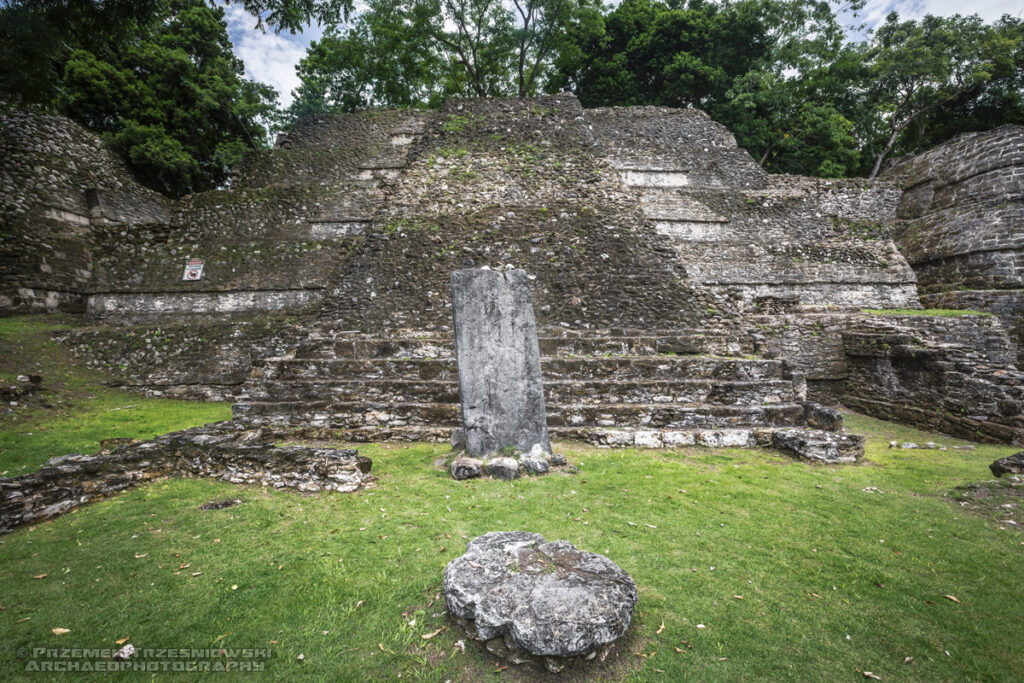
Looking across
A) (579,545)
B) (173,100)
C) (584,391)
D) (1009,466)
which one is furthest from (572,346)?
(173,100)

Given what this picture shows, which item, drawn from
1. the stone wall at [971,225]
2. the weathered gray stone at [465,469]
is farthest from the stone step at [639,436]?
the stone wall at [971,225]

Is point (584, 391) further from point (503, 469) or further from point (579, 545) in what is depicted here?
point (579, 545)

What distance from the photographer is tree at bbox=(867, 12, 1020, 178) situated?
14660mm

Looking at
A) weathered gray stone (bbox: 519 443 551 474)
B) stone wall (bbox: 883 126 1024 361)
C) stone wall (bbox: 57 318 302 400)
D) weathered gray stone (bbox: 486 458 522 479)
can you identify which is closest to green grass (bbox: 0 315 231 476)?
stone wall (bbox: 57 318 302 400)

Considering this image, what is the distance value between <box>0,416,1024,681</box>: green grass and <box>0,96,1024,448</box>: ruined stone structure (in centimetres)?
192

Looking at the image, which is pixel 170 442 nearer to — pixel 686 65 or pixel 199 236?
pixel 199 236

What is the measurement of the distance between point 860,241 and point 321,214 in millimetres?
17817

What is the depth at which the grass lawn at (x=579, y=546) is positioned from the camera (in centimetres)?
191

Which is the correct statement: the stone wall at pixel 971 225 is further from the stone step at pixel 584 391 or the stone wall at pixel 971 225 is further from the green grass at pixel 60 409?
the green grass at pixel 60 409

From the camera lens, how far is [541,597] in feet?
6.44

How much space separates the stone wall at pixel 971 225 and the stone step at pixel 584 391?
781cm

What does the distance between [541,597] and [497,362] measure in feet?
9.56

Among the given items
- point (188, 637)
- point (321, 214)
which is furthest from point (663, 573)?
point (321, 214)

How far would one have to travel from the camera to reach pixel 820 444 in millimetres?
5016
